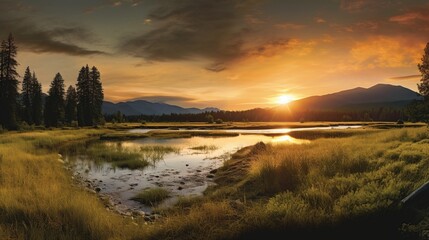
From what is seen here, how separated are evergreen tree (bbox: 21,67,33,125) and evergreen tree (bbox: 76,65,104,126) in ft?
38.6

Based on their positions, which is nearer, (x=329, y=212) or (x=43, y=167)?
(x=329, y=212)

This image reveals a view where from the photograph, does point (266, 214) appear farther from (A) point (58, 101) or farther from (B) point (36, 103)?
(B) point (36, 103)

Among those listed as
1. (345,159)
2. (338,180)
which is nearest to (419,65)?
(345,159)

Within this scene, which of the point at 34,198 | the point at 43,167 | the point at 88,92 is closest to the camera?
the point at 34,198

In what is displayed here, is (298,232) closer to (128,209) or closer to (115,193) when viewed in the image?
(128,209)

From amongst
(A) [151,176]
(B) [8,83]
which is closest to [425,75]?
(A) [151,176]

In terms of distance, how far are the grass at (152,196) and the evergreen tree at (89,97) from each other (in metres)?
73.4

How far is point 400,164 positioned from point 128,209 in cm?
1114

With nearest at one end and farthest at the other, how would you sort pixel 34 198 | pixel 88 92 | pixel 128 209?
pixel 34 198, pixel 128 209, pixel 88 92

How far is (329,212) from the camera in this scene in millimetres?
8945

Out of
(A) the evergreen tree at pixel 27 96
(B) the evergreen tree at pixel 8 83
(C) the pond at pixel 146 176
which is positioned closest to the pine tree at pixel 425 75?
(C) the pond at pixel 146 176

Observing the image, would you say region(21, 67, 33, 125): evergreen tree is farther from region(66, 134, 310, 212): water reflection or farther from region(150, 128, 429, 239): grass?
region(150, 128, 429, 239): grass

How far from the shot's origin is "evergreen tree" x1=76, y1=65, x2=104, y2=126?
3297 inches

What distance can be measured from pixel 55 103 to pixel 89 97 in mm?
8552
